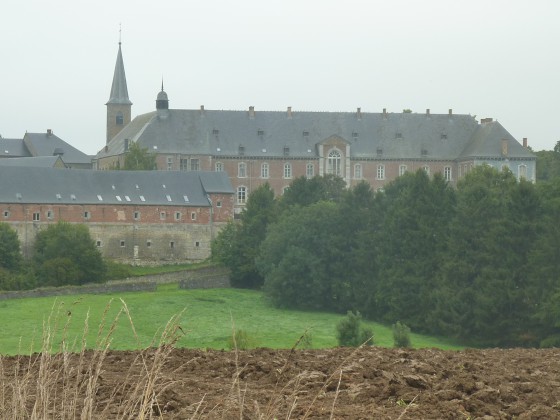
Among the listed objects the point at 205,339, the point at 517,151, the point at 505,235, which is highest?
the point at 517,151

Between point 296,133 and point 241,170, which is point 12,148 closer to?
point 241,170

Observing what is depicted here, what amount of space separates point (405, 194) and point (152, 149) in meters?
37.5

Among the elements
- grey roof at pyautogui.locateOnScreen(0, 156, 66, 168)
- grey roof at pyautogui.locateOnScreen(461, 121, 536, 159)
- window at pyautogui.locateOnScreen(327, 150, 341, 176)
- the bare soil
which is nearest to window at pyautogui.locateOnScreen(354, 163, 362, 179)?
window at pyautogui.locateOnScreen(327, 150, 341, 176)

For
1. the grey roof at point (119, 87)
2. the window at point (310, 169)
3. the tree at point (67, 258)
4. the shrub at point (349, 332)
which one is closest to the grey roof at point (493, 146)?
the window at point (310, 169)

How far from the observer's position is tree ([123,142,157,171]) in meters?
88.8

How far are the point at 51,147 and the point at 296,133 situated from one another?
2079 centimetres

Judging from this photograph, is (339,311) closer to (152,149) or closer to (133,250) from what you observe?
(133,250)

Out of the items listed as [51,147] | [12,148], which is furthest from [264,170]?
[12,148]

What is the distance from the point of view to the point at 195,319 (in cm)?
5184

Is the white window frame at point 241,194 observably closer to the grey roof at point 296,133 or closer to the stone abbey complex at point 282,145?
the stone abbey complex at point 282,145

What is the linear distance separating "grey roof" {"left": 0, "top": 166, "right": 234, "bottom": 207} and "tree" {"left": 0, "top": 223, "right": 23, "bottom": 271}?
23.5ft

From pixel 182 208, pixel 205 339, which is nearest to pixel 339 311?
pixel 205 339

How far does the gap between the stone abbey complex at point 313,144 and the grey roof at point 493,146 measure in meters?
0.08

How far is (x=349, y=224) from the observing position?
6375 cm
